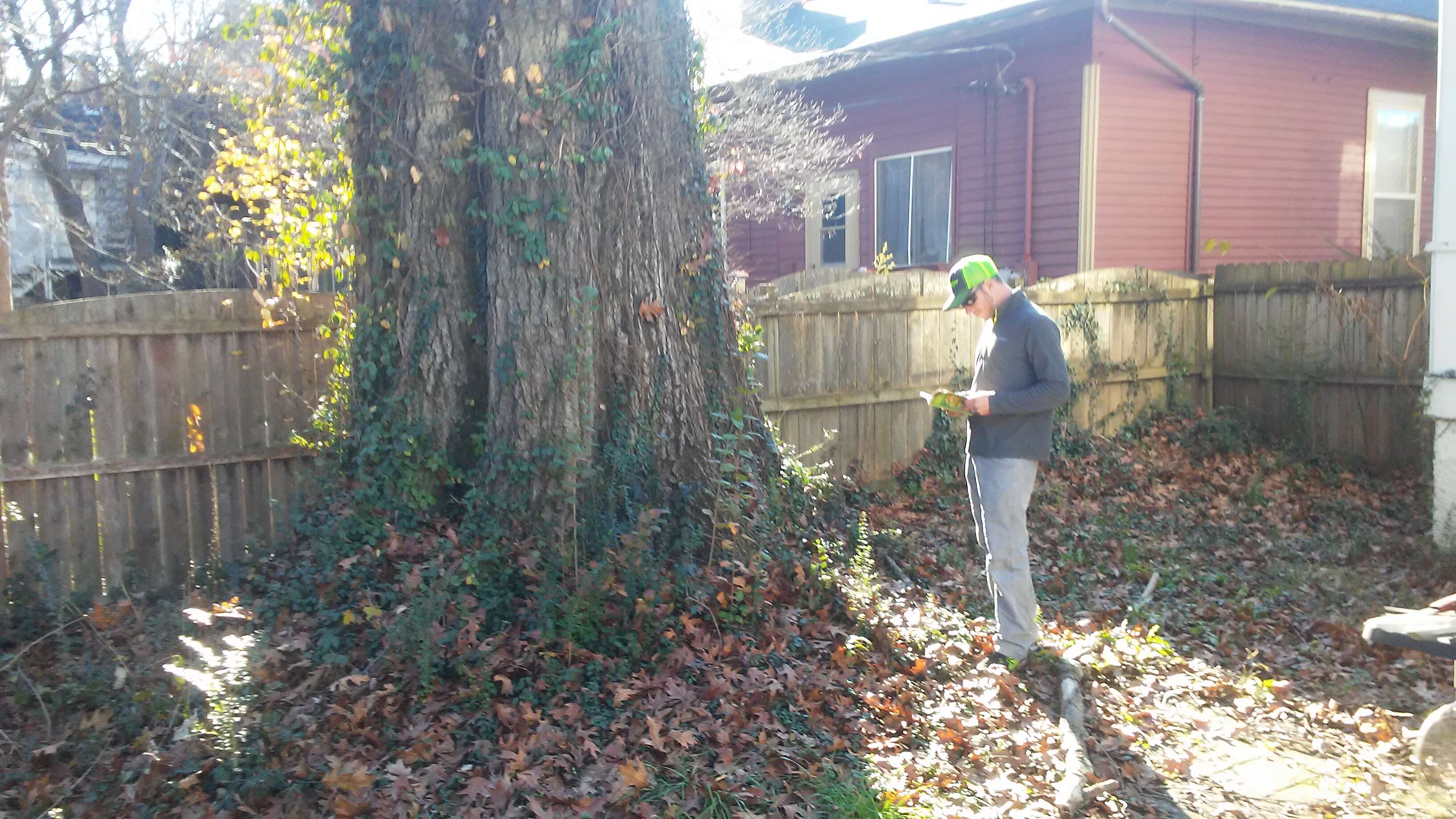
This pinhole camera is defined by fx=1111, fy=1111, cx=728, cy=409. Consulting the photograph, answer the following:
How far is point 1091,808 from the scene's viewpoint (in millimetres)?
4422

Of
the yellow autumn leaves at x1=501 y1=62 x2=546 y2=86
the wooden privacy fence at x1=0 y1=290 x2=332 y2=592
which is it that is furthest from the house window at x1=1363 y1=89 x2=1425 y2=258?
the wooden privacy fence at x1=0 y1=290 x2=332 y2=592

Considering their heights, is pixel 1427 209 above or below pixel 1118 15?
below

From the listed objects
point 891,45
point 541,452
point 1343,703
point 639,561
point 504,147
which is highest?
point 891,45

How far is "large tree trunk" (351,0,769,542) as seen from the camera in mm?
5840

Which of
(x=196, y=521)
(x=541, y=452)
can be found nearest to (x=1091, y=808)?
(x=541, y=452)

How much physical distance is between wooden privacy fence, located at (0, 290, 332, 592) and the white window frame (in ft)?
35.7

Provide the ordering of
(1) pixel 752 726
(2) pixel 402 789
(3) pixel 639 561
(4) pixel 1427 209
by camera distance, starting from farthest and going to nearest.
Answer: (4) pixel 1427 209 < (3) pixel 639 561 < (1) pixel 752 726 < (2) pixel 402 789

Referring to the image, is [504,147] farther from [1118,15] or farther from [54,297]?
[54,297]

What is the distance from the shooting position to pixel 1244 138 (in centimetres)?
1492

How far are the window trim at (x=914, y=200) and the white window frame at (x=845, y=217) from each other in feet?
1.07

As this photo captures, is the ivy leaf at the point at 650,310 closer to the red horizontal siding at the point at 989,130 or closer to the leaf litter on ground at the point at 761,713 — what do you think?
the leaf litter on ground at the point at 761,713

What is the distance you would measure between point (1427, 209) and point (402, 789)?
17.8 m

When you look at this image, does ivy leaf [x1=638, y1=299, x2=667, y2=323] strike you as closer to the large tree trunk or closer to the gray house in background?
the large tree trunk

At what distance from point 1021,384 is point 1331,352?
6772 millimetres
